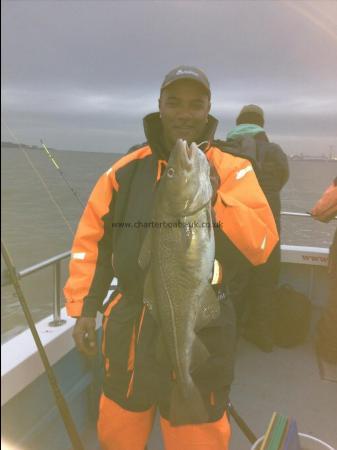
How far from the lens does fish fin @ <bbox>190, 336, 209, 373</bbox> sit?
1.91 m

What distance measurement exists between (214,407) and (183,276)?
32.4 inches

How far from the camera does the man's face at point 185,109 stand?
2.23 meters

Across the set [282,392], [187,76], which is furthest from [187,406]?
[282,392]

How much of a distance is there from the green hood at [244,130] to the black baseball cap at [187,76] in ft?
6.04

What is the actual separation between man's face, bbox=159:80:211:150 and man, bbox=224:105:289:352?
5.44 ft

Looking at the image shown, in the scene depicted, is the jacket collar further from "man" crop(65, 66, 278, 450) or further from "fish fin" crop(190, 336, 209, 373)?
"fish fin" crop(190, 336, 209, 373)

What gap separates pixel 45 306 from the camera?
45.4ft

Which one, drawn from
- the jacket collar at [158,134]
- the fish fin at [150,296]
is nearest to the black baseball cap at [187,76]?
the jacket collar at [158,134]

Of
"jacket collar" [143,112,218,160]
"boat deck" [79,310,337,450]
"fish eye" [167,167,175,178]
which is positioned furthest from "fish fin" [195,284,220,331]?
"boat deck" [79,310,337,450]

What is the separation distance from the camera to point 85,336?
2293mm

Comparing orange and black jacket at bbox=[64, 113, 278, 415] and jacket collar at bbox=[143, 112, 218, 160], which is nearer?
orange and black jacket at bbox=[64, 113, 278, 415]

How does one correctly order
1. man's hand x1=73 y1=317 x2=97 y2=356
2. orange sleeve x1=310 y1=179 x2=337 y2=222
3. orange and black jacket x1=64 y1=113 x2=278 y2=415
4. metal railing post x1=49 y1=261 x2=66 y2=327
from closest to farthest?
orange and black jacket x1=64 y1=113 x2=278 y2=415, man's hand x1=73 y1=317 x2=97 y2=356, metal railing post x1=49 y1=261 x2=66 y2=327, orange sleeve x1=310 y1=179 x2=337 y2=222

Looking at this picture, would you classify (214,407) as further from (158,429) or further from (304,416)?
(304,416)

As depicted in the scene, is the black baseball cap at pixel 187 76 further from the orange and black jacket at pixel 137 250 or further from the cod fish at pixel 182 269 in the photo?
the cod fish at pixel 182 269
